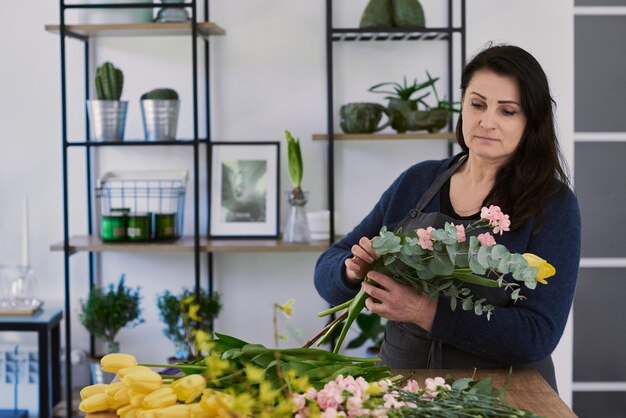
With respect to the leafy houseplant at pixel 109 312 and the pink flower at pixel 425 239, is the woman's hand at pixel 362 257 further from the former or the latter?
the leafy houseplant at pixel 109 312

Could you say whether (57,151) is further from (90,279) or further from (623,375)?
(623,375)

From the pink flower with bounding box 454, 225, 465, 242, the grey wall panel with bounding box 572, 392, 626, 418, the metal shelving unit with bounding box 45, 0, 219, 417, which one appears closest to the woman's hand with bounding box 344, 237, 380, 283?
the pink flower with bounding box 454, 225, 465, 242

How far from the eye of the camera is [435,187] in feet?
8.00

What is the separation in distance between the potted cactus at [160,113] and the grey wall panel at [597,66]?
173 centimetres

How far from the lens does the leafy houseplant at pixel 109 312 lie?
3.76 meters

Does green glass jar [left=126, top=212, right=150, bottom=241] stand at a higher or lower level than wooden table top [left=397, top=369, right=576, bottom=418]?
higher

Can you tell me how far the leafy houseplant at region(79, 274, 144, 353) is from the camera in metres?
3.76

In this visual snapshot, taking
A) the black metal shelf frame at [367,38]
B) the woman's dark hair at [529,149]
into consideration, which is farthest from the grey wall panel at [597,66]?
the woman's dark hair at [529,149]

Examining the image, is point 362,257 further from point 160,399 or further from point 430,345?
point 160,399

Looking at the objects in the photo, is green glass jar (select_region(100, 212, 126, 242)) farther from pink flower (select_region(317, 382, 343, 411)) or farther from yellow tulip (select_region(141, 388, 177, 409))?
pink flower (select_region(317, 382, 343, 411))

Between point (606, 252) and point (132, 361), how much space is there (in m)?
2.89

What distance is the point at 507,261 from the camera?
61.6 inches

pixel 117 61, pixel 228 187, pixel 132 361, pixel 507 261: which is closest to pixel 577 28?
pixel 228 187

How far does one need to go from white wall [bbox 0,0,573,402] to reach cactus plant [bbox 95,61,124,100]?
0.90ft
